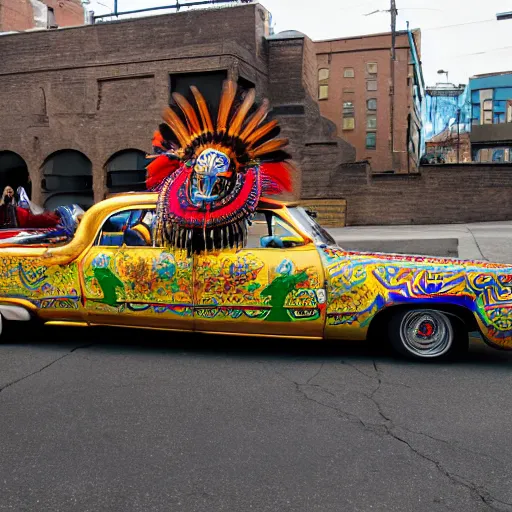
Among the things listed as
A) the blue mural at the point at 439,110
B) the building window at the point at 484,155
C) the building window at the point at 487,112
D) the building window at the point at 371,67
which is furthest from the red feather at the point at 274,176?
the blue mural at the point at 439,110

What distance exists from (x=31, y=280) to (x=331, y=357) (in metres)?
3.08

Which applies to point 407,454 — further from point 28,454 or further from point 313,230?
point 313,230

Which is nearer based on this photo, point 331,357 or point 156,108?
point 331,357

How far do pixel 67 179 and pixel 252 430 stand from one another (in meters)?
20.6

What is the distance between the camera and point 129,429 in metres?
4.07

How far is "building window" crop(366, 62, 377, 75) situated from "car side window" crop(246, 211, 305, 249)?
Answer: 4452cm

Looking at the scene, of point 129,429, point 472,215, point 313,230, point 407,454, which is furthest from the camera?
point 472,215

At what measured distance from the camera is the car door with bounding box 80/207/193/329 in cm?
584

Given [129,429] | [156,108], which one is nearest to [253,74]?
[156,108]

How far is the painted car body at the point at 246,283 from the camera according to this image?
5395 millimetres

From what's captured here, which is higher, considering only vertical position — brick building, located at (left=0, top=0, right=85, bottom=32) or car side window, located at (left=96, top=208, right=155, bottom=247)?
brick building, located at (left=0, top=0, right=85, bottom=32)

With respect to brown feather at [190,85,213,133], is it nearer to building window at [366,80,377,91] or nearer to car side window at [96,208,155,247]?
car side window at [96,208,155,247]

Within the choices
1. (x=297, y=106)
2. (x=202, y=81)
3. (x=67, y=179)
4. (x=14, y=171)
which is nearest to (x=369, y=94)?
(x=297, y=106)

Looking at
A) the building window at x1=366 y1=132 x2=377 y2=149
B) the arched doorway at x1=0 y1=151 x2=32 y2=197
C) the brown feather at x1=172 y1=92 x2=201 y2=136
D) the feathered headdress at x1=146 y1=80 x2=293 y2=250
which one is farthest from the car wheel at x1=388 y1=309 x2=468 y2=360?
the building window at x1=366 y1=132 x2=377 y2=149
